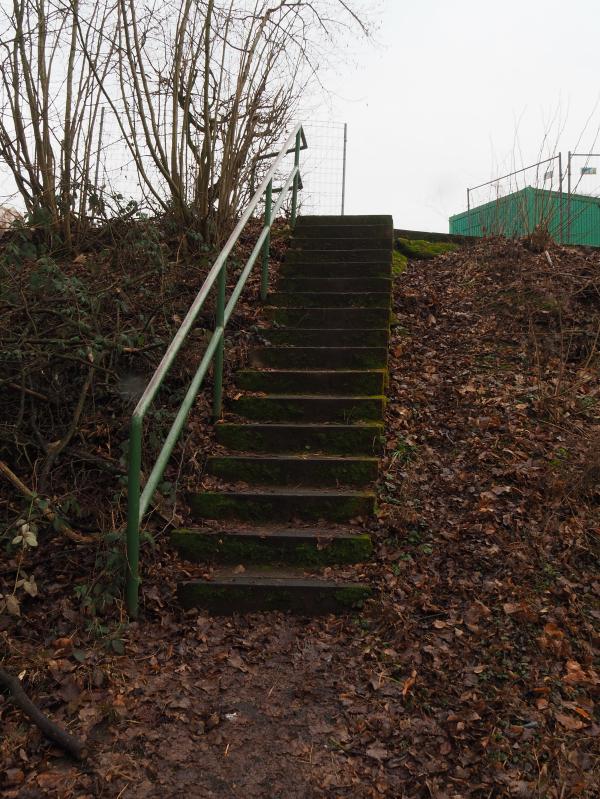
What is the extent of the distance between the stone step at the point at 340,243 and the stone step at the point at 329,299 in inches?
44.3

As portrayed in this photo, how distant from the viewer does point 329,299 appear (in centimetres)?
582

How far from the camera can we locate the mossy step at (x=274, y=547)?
3.53 m

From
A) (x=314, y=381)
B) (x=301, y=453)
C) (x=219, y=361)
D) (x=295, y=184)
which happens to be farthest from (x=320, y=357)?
(x=295, y=184)

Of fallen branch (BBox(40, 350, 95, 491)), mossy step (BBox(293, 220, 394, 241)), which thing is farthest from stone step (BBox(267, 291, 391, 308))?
fallen branch (BBox(40, 350, 95, 491))

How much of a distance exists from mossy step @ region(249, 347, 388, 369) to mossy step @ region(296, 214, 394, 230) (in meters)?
2.56

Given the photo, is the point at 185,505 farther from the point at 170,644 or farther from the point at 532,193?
the point at 532,193

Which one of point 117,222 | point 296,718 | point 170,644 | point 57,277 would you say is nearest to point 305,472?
point 170,644

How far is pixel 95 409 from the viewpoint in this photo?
14.0 feet

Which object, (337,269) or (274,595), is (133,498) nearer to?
(274,595)

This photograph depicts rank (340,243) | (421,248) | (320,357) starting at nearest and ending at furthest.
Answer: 1. (320,357)
2. (340,243)
3. (421,248)

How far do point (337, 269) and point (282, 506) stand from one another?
122 inches

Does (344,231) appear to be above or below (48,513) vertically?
above

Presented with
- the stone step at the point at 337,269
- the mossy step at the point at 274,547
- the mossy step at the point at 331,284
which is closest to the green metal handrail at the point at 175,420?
the mossy step at the point at 274,547

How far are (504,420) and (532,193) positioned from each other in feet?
12.9
